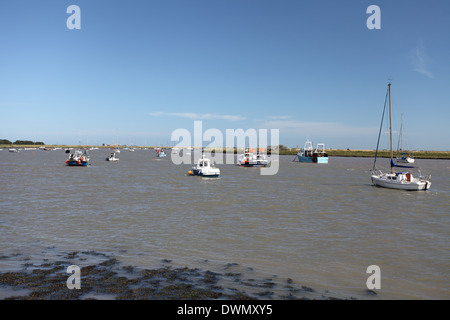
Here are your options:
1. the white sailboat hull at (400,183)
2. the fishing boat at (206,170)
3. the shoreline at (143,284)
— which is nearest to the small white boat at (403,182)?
the white sailboat hull at (400,183)

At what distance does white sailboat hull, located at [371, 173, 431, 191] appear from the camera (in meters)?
48.7

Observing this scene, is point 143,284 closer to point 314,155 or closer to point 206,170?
point 206,170

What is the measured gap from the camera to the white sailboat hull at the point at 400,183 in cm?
4872

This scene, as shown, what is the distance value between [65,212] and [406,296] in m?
26.9

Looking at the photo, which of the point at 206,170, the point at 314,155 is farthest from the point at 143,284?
the point at 314,155

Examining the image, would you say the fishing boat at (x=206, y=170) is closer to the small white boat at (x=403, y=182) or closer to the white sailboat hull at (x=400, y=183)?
the white sailboat hull at (x=400, y=183)

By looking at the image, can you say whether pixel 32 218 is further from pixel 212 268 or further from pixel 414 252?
→ pixel 414 252

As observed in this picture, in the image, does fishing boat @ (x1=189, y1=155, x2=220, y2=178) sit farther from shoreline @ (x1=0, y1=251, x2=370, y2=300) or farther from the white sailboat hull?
shoreline @ (x1=0, y1=251, x2=370, y2=300)

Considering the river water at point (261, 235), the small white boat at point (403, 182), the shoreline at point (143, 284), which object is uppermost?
the small white boat at point (403, 182)

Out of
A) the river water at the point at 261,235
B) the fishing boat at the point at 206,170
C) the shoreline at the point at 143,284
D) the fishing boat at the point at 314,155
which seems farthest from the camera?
the fishing boat at the point at 314,155

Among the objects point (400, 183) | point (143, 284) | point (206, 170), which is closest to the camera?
point (143, 284)

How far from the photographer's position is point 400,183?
164ft

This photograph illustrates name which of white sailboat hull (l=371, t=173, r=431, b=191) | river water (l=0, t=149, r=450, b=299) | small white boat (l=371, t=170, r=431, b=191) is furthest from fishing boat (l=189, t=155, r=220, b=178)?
small white boat (l=371, t=170, r=431, b=191)
